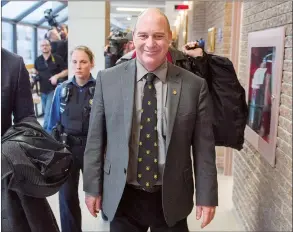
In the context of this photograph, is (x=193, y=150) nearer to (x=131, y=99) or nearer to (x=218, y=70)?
(x=131, y=99)

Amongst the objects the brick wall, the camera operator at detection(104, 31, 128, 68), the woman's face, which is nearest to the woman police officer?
the woman's face

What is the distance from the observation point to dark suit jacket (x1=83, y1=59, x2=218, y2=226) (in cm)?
179

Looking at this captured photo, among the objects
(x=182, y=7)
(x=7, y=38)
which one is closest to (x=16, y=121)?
(x=7, y=38)

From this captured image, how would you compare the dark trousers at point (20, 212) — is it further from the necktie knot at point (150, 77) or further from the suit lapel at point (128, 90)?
the necktie knot at point (150, 77)

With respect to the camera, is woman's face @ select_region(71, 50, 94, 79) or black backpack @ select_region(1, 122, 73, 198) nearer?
black backpack @ select_region(1, 122, 73, 198)

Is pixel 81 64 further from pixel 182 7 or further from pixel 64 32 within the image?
pixel 182 7

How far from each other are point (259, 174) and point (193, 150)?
1.30 metres

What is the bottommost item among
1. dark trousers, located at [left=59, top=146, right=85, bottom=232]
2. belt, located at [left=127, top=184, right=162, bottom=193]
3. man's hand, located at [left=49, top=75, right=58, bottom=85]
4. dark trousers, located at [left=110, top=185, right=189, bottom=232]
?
dark trousers, located at [left=59, top=146, right=85, bottom=232]

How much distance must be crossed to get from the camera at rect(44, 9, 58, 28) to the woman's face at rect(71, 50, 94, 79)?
1420 millimetres

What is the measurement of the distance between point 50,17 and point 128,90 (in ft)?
8.81

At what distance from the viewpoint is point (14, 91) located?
5.31 ft

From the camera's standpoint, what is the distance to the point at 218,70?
2.34m

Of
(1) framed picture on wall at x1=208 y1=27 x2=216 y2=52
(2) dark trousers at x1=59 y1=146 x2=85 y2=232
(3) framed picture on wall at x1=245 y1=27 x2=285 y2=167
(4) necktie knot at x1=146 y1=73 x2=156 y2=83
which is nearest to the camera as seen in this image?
(4) necktie knot at x1=146 y1=73 x2=156 y2=83

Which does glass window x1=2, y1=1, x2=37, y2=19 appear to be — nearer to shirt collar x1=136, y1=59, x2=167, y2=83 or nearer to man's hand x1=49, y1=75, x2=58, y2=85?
man's hand x1=49, y1=75, x2=58, y2=85
